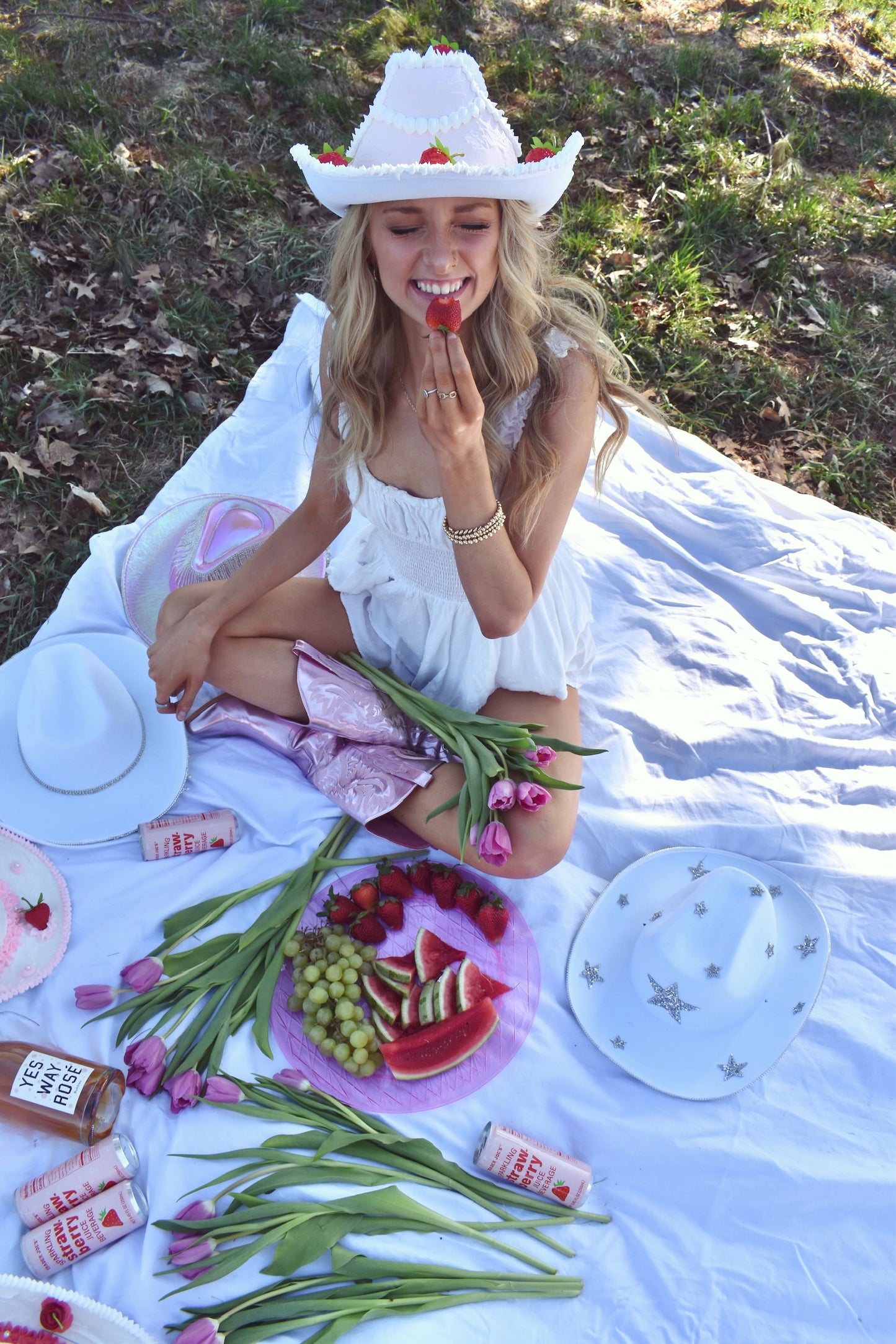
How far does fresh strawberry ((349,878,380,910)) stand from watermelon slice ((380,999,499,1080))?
34cm

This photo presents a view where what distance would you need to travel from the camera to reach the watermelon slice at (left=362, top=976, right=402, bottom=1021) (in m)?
2.33

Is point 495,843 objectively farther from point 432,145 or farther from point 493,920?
point 432,145

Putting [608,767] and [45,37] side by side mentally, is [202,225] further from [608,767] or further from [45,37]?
[608,767]

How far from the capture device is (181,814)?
9.00ft

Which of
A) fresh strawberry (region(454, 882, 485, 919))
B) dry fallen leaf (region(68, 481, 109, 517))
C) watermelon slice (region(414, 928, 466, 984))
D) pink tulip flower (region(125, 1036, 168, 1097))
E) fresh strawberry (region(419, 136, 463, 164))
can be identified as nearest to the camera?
fresh strawberry (region(419, 136, 463, 164))

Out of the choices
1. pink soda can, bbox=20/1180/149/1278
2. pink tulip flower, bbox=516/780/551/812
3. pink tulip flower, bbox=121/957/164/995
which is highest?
pink tulip flower, bbox=516/780/551/812

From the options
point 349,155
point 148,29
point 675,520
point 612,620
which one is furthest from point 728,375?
point 148,29

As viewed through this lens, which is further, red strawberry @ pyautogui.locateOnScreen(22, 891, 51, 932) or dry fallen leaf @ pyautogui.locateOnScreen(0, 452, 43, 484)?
dry fallen leaf @ pyautogui.locateOnScreen(0, 452, 43, 484)

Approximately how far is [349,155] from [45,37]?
416cm

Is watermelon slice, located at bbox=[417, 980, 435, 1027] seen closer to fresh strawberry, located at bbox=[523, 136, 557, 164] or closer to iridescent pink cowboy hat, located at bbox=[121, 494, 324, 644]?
iridescent pink cowboy hat, located at bbox=[121, 494, 324, 644]

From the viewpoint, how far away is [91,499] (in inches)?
140

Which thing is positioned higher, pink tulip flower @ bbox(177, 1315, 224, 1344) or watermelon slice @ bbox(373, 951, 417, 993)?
watermelon slice @ bbox(373, 951, 417, 993)

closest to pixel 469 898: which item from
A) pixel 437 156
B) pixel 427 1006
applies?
pixel 427 1006

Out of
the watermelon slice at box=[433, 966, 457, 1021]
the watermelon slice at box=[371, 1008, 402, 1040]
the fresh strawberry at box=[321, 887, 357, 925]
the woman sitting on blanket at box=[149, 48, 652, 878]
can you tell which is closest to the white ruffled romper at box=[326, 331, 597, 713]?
the woman sitting on blanket at box=[149, 48, 652, 878]
